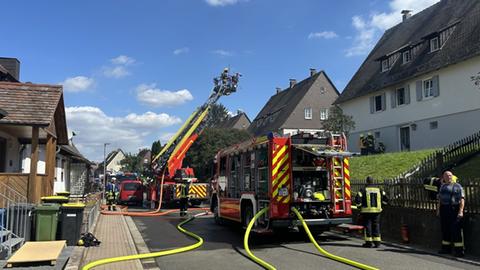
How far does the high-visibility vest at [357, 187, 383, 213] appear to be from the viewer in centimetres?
1110

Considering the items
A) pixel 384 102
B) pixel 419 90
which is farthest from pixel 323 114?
pixel 419 90

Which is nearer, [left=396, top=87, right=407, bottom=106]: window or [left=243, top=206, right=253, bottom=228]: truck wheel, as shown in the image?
[left=243, top=206, right=253, bottom=228]: truck wheel

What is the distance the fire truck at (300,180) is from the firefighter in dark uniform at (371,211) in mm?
618

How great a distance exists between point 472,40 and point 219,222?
59.8 ft

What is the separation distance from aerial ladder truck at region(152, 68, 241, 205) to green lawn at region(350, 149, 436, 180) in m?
8.14

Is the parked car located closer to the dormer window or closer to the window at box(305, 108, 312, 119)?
the dormer window

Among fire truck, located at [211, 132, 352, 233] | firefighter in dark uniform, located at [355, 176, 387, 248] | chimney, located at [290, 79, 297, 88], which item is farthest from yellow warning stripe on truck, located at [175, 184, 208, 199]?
chimney, located at [290, 79, 297, 88]

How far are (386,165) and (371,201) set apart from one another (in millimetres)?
11760

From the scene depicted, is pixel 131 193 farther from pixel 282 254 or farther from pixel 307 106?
pixel 307 106

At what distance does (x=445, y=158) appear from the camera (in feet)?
62.6

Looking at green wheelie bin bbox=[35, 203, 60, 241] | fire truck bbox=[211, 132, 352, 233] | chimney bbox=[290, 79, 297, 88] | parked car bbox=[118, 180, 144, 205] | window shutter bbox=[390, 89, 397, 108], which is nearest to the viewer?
green wheelie bin bbox=[35, 203, 60, 241]

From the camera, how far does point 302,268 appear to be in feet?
27.6

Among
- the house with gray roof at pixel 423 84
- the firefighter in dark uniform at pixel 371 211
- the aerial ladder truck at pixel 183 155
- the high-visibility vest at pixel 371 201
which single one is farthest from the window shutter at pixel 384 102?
the high-visibility vest at pixel 371 201

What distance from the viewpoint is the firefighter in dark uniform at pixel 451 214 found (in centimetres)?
941
